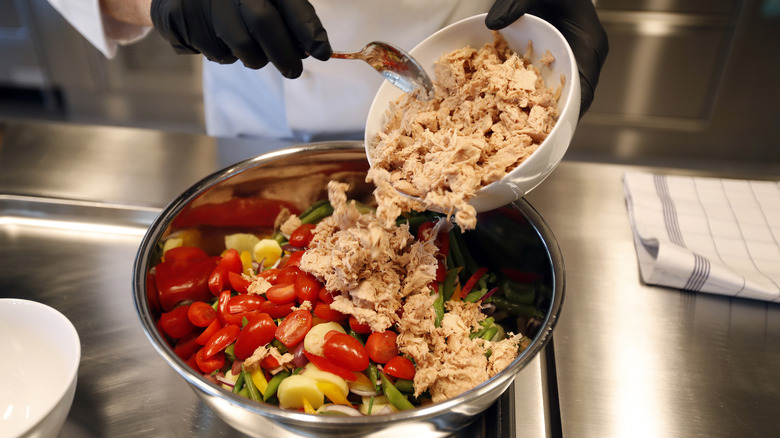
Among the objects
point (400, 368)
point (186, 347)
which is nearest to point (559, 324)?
point (400, 368)

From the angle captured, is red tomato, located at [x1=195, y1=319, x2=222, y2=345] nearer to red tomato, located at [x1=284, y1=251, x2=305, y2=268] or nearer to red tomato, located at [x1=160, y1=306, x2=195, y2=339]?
red tomato, located at [x1=160, y1=306, x2=195, y2=339]

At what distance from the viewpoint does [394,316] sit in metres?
1.24

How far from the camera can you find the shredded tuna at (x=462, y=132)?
1107 mm

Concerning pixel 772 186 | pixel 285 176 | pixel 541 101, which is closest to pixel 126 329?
pixel 285 176

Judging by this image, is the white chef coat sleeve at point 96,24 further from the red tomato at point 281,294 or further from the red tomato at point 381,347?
the red tomato at point 381,347

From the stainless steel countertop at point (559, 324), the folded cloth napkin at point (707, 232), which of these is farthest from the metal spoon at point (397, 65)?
the folded cloth napkin at point (707, 232)

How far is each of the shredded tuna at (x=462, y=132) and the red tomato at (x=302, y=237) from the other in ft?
1.29

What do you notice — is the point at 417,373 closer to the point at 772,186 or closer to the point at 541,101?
the point at 541,101

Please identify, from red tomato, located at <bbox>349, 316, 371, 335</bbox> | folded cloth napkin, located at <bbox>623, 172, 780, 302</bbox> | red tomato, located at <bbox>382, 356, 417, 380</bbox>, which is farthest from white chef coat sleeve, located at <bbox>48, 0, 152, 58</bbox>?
folded cloth napkin, located at <bbox>623, 172, 780, 302</bbox>

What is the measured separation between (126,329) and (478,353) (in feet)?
3.06

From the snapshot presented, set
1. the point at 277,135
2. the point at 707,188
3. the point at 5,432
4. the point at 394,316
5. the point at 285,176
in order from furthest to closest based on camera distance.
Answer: the point at 277,135, the point at 707,188, the point at 285,176, the point at 394,316, the point at 5,432

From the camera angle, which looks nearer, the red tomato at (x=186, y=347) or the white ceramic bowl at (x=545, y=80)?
the white ceramic bowl at (x=545, y=80)

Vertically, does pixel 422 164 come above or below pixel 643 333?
above

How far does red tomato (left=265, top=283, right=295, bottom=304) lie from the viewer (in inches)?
52.5
